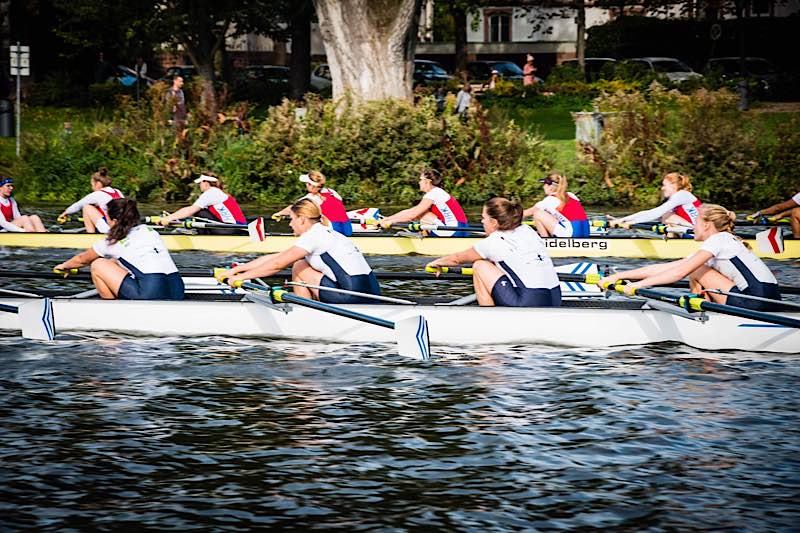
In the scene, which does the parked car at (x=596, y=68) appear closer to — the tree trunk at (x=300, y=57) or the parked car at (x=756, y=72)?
the parked car at (x=756, y=72)

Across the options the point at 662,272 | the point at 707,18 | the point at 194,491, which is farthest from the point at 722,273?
the point at 707,18

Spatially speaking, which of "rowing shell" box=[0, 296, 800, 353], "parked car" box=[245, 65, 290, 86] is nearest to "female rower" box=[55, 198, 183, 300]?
"rowing shell" box=[0, 296, 800, 353]

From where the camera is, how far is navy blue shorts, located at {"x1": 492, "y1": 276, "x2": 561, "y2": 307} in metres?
13.2

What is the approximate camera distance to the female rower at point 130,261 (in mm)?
13484

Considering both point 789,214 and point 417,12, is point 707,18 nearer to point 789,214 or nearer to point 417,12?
point 417,12

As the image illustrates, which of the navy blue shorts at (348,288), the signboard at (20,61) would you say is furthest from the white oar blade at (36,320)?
the signboard at (20,61)

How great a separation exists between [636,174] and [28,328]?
16.7 m

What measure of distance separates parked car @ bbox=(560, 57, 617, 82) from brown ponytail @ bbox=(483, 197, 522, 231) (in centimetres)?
3780

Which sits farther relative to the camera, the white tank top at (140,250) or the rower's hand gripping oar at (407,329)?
the white tank top at (140,250)

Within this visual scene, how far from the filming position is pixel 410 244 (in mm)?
21125

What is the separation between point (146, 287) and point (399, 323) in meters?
2.86

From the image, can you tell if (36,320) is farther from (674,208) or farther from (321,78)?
(321,78)

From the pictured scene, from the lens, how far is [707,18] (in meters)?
63.8

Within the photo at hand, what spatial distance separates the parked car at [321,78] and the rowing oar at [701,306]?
4085 centimetres
